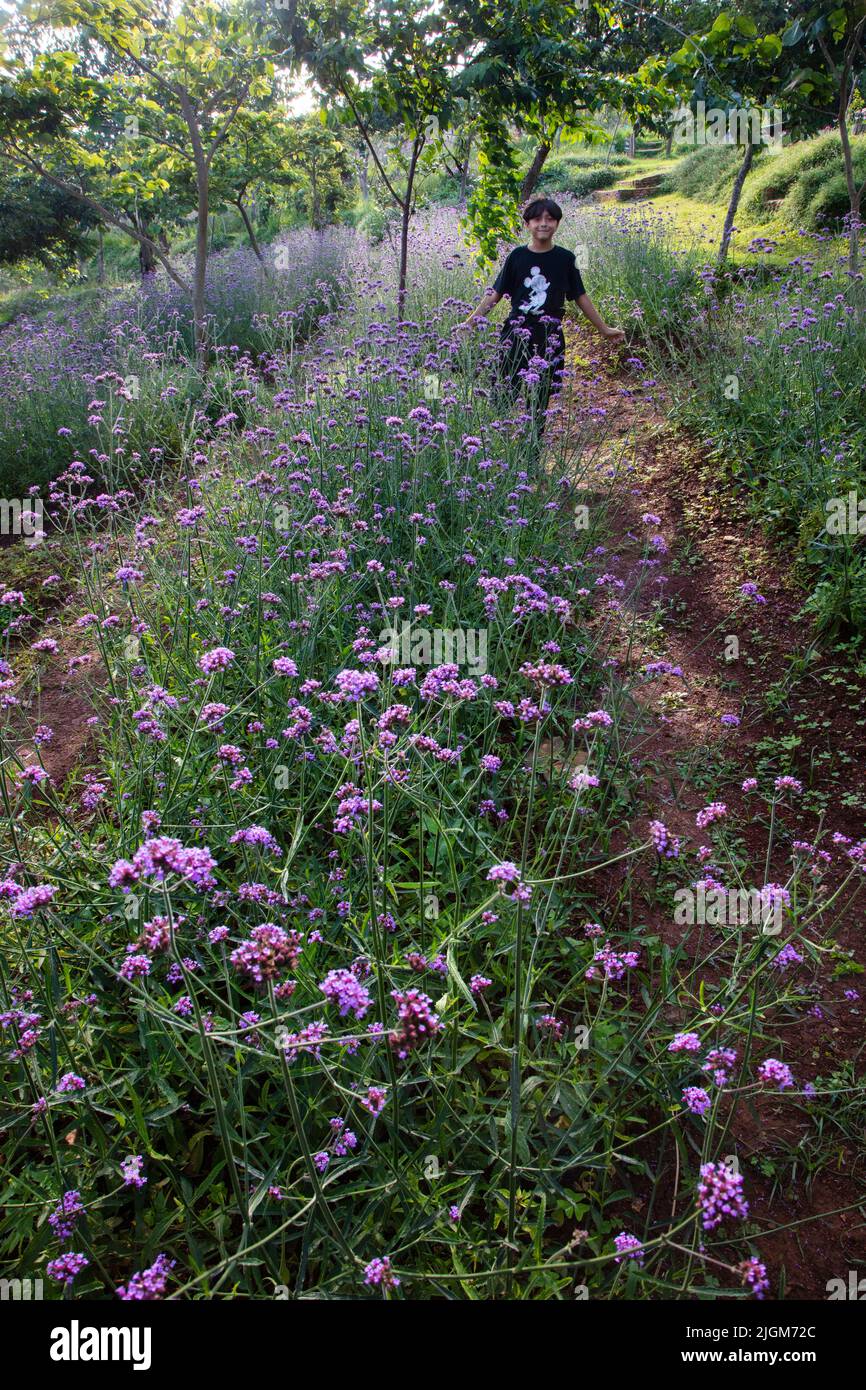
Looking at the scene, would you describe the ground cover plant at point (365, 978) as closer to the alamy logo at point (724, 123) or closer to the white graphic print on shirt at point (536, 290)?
the white graphic print on shirt at point (536, 290)

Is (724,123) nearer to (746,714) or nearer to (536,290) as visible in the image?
(536,290)

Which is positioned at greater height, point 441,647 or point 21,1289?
point 441,647

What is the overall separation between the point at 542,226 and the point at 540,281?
0.34 m

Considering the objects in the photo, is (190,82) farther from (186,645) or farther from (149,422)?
(186,645)

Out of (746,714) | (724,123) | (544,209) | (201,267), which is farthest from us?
(201,267)

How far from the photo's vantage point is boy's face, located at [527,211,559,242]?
5.28 metres

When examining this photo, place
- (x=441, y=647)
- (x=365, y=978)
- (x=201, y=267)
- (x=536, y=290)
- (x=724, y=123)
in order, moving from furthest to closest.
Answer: (x=201, y=267), (x=724, y=123), (x=536, y=290), (x=441, y=647), (x=365, y=978)
